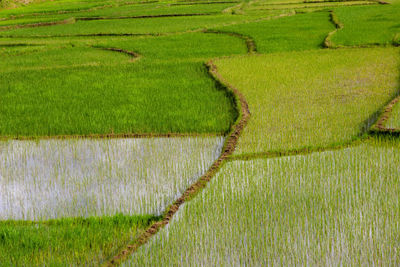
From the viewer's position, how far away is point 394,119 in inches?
208

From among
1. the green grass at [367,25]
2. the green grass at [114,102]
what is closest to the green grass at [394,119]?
the green grass at [114,102]

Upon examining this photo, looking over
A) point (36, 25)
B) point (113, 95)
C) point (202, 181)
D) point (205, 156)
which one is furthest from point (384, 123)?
point (36, 25)

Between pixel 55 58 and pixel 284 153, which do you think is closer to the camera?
pixel 284 153

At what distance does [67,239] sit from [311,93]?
14.1 feet

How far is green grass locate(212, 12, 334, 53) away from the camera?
408 inches

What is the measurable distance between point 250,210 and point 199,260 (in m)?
0.73

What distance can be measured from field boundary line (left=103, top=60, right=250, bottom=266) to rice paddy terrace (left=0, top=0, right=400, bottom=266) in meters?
0.02

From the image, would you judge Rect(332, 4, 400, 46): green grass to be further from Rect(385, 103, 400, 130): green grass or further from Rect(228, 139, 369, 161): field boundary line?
Rect(228, 139, 369, 161): field boundary line

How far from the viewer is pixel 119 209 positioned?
12.3 ft

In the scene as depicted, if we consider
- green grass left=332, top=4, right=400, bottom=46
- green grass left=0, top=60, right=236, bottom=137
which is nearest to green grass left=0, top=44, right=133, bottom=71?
green grass left=0, top=60, right=236, bottom=137

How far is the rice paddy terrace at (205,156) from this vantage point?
3150mm

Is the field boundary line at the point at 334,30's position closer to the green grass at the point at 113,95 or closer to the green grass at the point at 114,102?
the green grass at the point at 113,95

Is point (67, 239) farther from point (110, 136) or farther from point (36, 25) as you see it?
point (36, 25)

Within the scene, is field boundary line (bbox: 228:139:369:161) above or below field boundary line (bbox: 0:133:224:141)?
below
